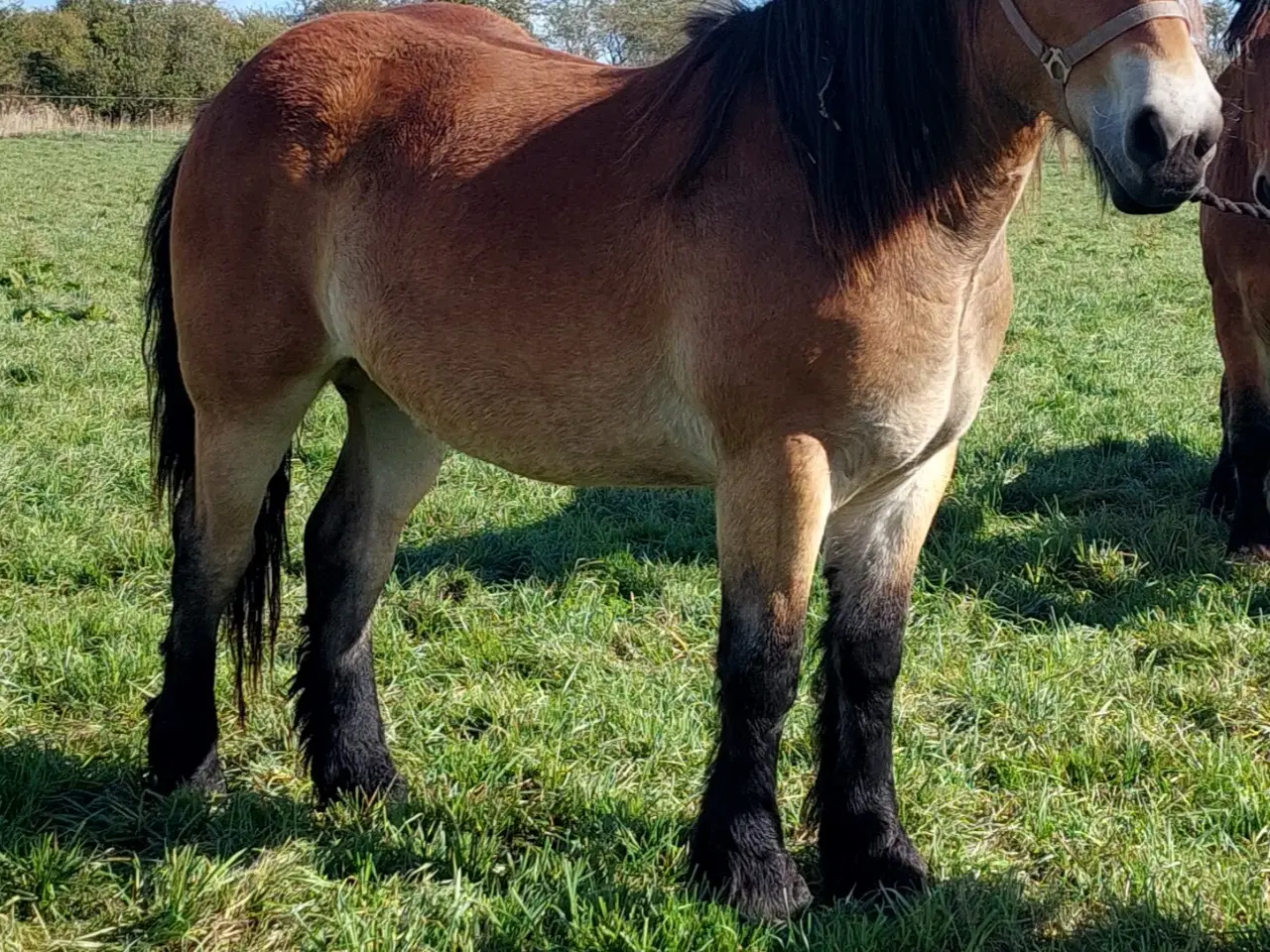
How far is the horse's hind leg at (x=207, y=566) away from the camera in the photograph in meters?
3.17

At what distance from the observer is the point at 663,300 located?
254 cm

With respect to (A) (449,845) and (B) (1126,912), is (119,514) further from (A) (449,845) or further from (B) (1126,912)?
(B) (1126,912)

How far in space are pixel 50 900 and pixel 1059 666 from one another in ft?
10.1

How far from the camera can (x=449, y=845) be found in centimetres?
291

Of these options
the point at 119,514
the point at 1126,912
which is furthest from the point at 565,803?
the point at 119,514

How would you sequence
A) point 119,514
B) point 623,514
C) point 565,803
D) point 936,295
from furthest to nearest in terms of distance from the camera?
point 623,514 < point 119,514 < point 565,803 < point 936,295

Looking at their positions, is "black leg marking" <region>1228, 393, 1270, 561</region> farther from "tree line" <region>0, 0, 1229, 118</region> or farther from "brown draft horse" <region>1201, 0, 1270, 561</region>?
"tree line" <region>0, 0, 1229, 118</region>

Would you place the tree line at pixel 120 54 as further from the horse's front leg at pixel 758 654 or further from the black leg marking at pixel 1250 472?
the horse's front leg at pixel 758 654

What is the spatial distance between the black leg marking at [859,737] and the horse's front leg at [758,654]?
0.59 ft

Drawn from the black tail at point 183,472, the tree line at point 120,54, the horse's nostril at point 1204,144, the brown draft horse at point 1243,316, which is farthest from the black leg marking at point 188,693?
the tree line at point 120,54

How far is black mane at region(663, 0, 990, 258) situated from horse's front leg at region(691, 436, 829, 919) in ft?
1.66

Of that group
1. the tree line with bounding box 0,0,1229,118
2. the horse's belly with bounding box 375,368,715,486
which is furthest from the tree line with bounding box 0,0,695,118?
the horse's belly with bounding box 375,368,715,486

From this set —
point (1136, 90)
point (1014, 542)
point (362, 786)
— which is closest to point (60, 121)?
point (1014, 542)

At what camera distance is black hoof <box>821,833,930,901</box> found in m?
2.74
